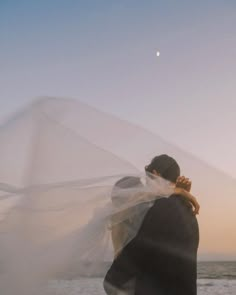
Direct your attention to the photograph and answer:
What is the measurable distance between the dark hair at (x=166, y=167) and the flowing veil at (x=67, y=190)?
49 millimetres

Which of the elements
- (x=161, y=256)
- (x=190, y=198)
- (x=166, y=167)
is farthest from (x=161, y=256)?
(x=166, y=167)

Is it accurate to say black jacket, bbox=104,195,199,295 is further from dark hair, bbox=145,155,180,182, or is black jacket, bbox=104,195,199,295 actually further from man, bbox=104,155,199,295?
dark hair, bbox=145,155,180,182

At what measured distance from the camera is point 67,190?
9.41 feet

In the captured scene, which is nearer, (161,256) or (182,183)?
(161,256)

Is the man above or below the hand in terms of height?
below

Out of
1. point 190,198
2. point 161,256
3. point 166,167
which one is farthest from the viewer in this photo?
point 166,167

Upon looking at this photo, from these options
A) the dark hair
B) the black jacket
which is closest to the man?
the black jacket

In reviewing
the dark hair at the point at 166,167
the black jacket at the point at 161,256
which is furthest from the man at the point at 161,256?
the dark hair at the point at 166,167

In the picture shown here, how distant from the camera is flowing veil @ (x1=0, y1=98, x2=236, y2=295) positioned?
9.02 feet

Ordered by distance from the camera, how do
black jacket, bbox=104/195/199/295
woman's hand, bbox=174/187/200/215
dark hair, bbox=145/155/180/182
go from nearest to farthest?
black jacket, bbox=104/195/199/295, woman's hand, bbox=174/187/200/215, dark hair, bbox=145/155/180/182

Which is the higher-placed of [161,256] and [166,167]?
[166,167]

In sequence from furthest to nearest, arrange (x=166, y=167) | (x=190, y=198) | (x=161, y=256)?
(x=166, y=167) < (x=190, y=198) < (x=161, y=256)

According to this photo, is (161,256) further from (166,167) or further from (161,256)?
(166,167)

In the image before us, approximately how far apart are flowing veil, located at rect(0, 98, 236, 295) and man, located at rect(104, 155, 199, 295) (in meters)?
0.08
